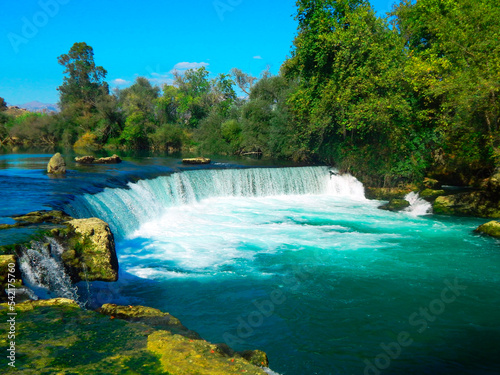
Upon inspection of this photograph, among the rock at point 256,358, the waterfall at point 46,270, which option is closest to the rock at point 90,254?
the waterfall at point 46,270

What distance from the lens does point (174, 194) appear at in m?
16.3

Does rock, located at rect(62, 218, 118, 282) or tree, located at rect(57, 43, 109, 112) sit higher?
tree, located at rect(57, 43, 109, 112)

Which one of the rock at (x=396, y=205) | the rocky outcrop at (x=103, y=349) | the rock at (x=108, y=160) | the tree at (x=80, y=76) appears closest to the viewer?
the rocky outcrop at (x=103, y=349)

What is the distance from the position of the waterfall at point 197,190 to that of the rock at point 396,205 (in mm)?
2790

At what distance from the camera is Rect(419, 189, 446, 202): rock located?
1627 centimetres

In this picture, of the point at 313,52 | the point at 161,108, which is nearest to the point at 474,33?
the point at 313,52

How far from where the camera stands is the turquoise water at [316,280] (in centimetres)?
576

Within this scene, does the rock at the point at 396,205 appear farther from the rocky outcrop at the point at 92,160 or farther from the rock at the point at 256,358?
the rocky outcrop at the point at 92,160

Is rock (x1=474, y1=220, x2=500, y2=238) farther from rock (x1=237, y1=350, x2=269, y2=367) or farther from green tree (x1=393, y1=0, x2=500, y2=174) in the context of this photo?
rock (x1=237, y1=350, x2=269, y2=367)

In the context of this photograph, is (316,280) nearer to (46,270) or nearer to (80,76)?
(46,270)

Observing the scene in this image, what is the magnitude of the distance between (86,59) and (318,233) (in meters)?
56.3

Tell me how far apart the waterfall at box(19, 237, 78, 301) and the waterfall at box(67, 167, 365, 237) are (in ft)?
11.5

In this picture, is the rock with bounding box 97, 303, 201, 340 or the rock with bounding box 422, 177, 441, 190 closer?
the rock with bounding box 97, 303, 201, 340

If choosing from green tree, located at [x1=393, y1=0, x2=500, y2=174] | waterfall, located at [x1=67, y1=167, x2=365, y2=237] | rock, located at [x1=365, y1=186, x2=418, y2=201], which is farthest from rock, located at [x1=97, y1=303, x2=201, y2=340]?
rock, located at [x1=365, y1=186, x2=418, y2=201]
